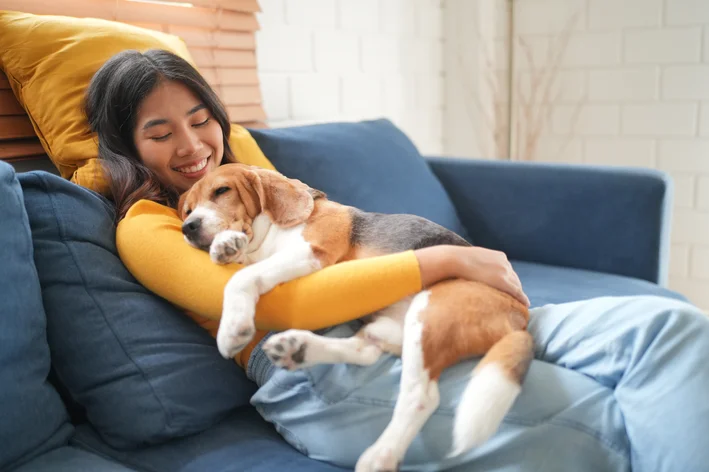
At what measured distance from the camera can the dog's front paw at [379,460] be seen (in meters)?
0.91

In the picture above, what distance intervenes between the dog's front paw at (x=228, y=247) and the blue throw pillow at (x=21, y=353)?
31 centimetres

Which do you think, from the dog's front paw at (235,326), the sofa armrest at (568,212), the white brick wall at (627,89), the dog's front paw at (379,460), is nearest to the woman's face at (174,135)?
the dog's front paw at (235,326)

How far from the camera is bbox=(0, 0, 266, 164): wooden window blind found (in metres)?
1.48

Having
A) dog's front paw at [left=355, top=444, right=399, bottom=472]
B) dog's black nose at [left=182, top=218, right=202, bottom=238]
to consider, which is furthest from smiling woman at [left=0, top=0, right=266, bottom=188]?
dog's front paw at [left=355, top=444, right=399, bottom=472]

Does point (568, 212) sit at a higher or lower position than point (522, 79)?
lower

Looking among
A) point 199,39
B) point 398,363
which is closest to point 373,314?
point 398,363

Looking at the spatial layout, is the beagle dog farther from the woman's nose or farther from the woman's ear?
the woman's nose

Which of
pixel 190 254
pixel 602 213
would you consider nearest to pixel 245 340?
pixel 190 254

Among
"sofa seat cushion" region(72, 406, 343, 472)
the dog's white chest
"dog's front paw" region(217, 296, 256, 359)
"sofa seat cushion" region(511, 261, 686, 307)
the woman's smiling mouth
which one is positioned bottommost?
"sofa seat cushion" region(72, 406, 343, 472)

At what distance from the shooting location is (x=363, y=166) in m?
1.90

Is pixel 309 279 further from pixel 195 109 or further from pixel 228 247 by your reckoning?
pixel 195 109

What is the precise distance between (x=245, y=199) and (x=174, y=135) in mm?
282

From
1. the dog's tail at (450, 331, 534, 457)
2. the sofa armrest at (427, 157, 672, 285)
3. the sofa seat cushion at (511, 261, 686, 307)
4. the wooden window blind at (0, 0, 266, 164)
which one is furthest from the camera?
the sofa armrest at (427, 157, 672, 285)

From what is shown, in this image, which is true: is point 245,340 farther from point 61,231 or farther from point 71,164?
point 71,164
